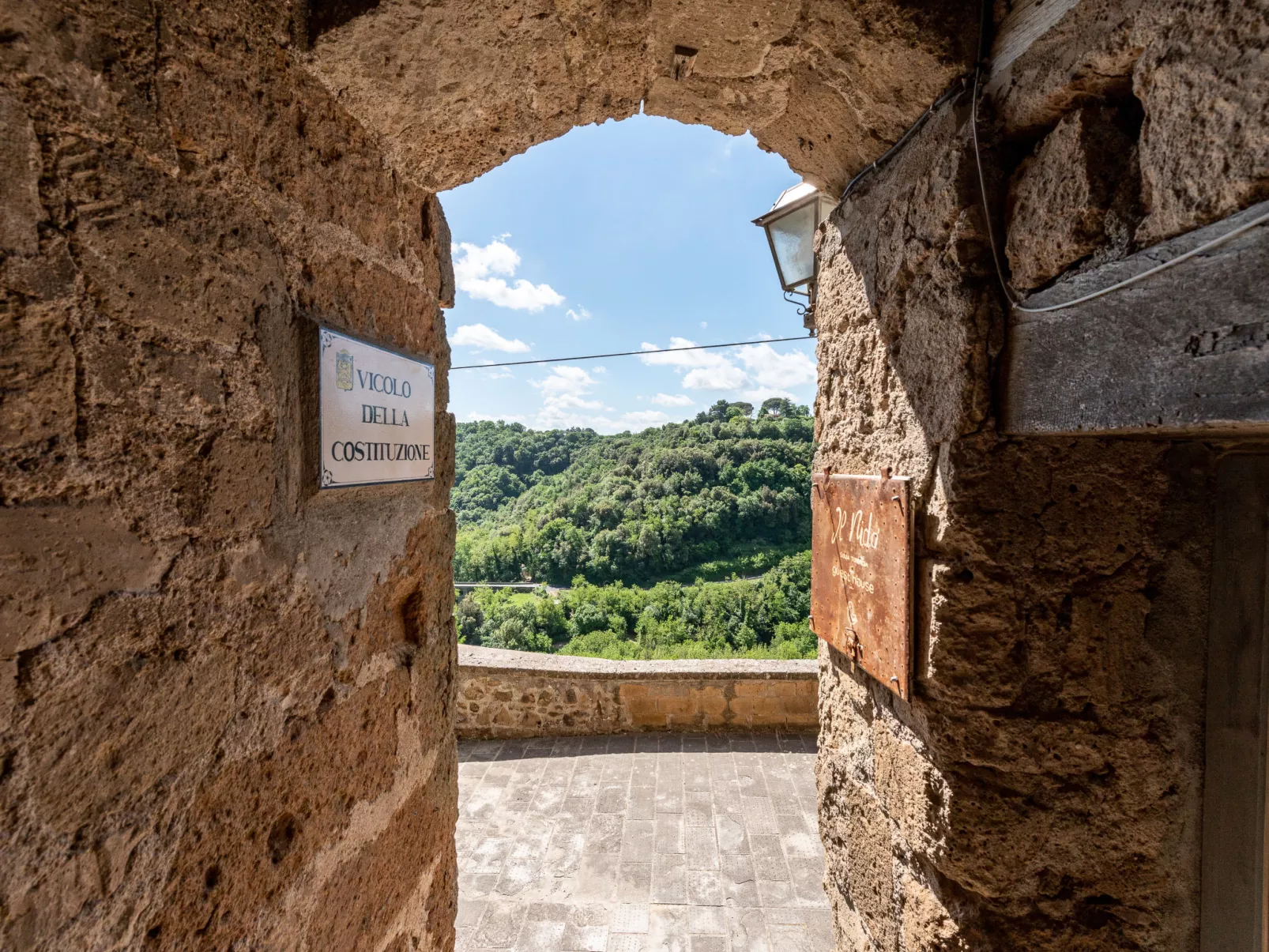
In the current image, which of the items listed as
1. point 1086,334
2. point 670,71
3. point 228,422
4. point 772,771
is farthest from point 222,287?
point 772,771

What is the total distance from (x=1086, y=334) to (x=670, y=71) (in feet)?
3.12

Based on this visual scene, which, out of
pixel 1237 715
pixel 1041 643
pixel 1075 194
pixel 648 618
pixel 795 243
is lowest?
pixel 648 618

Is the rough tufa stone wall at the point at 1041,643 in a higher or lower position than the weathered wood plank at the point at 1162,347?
lower

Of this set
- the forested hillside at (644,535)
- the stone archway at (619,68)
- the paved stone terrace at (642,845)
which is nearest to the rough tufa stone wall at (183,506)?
the stone archway at (619,68)

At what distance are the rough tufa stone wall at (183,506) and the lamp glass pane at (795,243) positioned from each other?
1.88 metres

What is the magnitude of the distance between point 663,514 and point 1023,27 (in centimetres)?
1949

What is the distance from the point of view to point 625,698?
14.4 ft

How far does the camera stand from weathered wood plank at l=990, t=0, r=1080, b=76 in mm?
927

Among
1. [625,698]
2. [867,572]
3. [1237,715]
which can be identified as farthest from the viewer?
[625,698]

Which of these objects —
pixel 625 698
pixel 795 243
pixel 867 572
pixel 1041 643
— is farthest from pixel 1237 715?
pixel 625 698

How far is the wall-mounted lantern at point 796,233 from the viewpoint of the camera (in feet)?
8.11

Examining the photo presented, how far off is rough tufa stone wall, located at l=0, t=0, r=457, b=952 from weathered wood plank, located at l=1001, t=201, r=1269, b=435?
1139 millimetres

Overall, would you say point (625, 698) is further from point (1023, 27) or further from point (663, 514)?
point (663, 514)

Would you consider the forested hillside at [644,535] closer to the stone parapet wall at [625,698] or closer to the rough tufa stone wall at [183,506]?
the stone parapet wall at [625,698]
